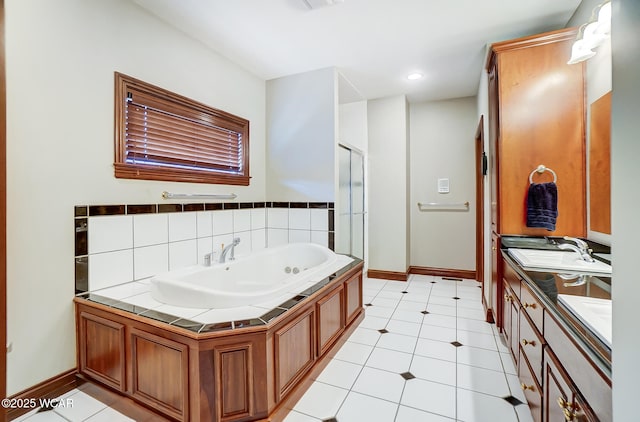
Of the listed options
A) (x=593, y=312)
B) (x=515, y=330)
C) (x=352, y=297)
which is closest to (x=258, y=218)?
(x=352, y=297)

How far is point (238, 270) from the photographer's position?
2.60 metres

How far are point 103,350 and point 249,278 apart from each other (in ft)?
3.94

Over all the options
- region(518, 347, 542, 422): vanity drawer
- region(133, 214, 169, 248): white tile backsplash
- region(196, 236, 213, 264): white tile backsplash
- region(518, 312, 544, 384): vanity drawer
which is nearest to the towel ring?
region(518, 312, 544, 384): vanity drawer

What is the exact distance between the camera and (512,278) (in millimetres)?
1884

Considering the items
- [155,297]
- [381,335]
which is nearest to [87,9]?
[155,297]

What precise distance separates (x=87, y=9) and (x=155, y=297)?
1867mm

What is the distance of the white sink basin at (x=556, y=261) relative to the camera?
1507 millimetres

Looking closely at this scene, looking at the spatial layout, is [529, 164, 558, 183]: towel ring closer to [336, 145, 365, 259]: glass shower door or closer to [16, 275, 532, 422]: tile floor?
[16, 275, 532, 422]: tile floor

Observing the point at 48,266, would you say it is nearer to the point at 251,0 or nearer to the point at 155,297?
the point at 155,297

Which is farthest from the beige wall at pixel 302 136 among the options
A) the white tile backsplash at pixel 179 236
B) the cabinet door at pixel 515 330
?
the cabinet door at pixel 515 330

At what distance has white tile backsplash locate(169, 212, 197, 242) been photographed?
2.41 metres

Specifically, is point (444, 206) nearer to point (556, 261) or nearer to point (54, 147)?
point (556, 261)

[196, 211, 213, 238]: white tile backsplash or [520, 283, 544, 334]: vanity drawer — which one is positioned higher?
[196, 211, 213, 238]: white tile backsplash

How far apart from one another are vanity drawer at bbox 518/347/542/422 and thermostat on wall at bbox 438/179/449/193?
9.83 ft
